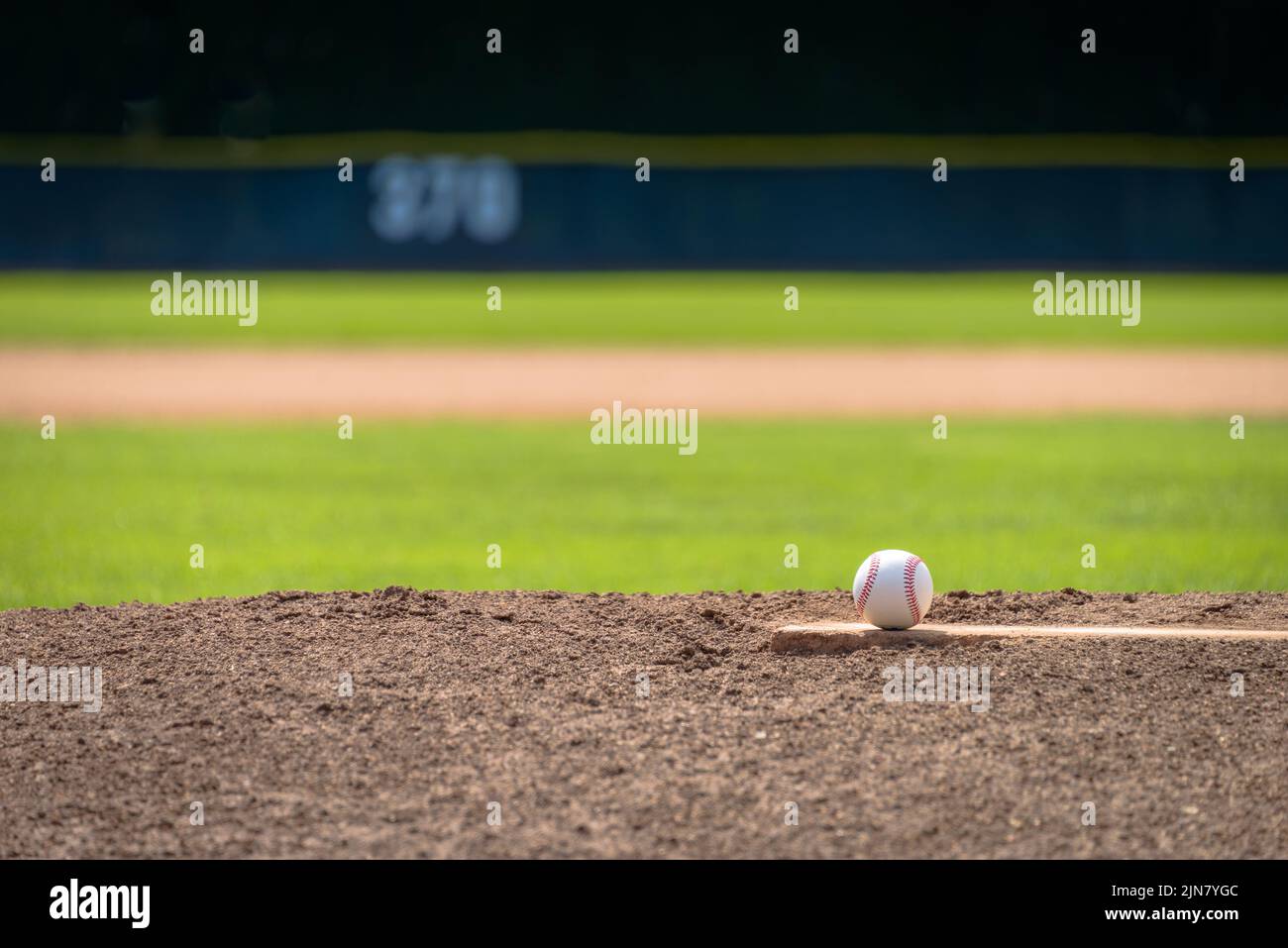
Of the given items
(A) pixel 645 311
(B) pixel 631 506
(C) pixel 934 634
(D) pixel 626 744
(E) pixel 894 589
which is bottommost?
(D) pixel 626 744

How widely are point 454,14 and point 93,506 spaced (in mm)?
27766

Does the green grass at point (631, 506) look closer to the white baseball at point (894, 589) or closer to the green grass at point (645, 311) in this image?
the white baseball at point (894, 589)

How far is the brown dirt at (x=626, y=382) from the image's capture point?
1811 cm

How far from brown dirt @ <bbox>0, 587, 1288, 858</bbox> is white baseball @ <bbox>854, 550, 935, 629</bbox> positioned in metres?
0.21

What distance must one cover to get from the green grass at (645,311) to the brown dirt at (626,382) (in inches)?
78.5

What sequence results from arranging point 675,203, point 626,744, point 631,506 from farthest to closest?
point 675,203 < point 631,506 < point 626,744

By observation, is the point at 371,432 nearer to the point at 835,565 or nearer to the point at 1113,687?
the point at 835,565

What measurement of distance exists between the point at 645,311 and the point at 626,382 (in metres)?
10.4

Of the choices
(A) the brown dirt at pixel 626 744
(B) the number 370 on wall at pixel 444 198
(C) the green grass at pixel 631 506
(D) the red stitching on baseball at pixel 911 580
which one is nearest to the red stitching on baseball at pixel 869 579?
(D) the red stitching on baseball at pixel 911 580

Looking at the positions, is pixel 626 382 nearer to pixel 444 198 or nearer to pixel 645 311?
pixel 645 311

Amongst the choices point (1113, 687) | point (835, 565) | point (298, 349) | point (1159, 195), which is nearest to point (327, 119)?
point (298, 349)

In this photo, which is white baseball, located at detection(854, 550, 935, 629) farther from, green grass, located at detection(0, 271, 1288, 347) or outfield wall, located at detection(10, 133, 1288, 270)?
outfield wall, located at detection(10, 133, 1288, 270)

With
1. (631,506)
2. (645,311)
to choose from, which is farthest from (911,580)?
A: (645,311)

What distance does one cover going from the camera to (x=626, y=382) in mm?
19922
